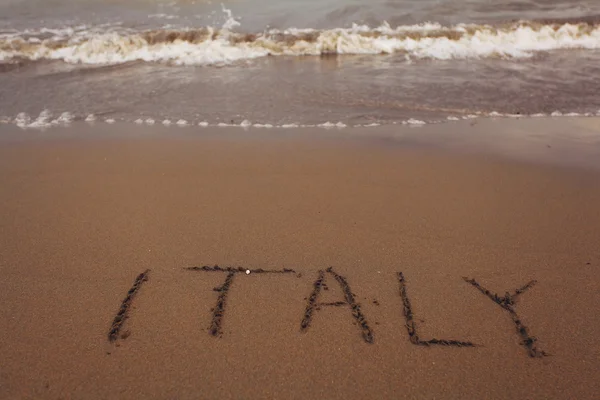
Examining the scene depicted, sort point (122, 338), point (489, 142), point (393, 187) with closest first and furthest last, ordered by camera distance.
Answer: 1. point (122, 338)
2. point (393, 187)
3. point (489, 142)

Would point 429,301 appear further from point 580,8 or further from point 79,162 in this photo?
point 580,8

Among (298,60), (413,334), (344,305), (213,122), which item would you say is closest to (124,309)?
(344,305)

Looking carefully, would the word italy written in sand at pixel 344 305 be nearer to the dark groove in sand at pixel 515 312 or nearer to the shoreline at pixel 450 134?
the dark groove in sand at pixel 515 312

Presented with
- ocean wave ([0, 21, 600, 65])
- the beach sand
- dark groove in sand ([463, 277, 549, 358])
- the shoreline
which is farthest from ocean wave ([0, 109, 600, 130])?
ocean wave ([0, 21, 600, 65])

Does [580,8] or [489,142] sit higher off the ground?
[580,8]

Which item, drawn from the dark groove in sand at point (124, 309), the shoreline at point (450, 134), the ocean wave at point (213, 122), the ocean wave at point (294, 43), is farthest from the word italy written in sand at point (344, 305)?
the ocean wave at point (294, 43)

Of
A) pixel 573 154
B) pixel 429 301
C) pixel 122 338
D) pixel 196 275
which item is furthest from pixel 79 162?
pixel 573 154
